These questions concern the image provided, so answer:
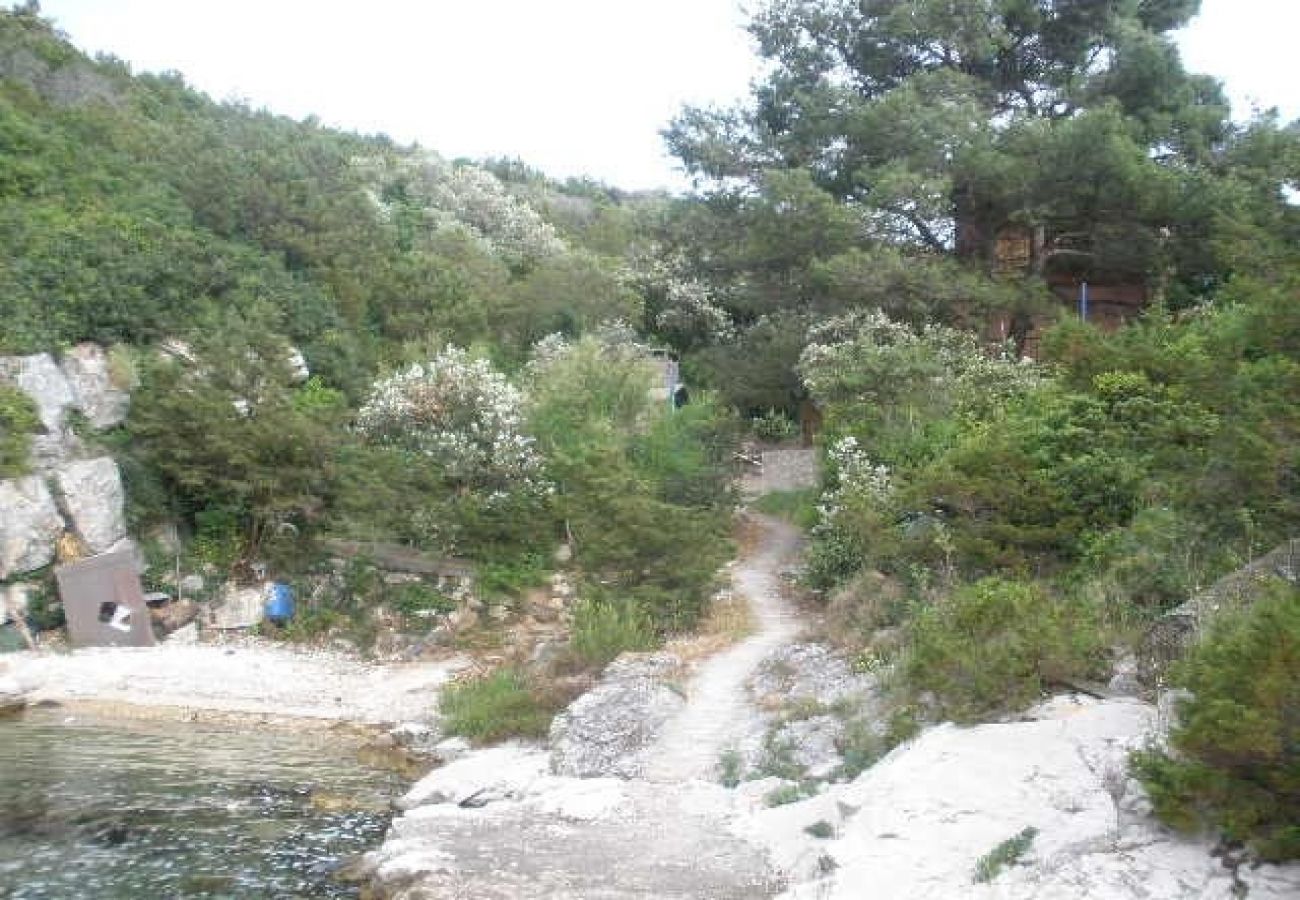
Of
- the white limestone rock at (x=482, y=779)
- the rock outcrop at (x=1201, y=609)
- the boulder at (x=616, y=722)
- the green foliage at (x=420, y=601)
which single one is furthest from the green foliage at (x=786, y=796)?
the green foliage at (x=420, y=601)

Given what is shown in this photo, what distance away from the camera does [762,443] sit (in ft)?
103

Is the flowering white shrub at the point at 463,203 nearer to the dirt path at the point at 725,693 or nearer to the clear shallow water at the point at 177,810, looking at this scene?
the dirt path at the point at 725,693

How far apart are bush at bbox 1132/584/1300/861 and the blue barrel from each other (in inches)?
658

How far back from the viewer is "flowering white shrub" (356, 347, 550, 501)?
22141 millimetres

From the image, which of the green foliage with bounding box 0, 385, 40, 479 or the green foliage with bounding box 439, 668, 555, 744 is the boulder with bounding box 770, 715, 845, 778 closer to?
the green foliage with bounding box 439, 668, 555, 744

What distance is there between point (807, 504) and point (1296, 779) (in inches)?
647

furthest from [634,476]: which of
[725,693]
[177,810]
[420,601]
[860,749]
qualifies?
[177,810]

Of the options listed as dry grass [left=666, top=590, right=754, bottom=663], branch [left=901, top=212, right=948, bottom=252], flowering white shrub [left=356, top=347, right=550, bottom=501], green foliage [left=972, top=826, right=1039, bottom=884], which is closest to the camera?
green foliage [left=972, top=826, right=1039, bottom=884]

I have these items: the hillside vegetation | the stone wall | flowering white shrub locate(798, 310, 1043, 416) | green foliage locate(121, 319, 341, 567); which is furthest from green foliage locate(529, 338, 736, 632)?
the stone wall

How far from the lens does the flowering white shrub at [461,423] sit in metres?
22.1

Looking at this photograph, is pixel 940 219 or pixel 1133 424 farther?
pixel 940 219

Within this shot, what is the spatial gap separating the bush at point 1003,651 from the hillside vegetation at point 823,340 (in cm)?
4

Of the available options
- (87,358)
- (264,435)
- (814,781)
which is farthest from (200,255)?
(814,781)

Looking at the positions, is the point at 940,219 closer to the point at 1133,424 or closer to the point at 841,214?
the point at 841,214
